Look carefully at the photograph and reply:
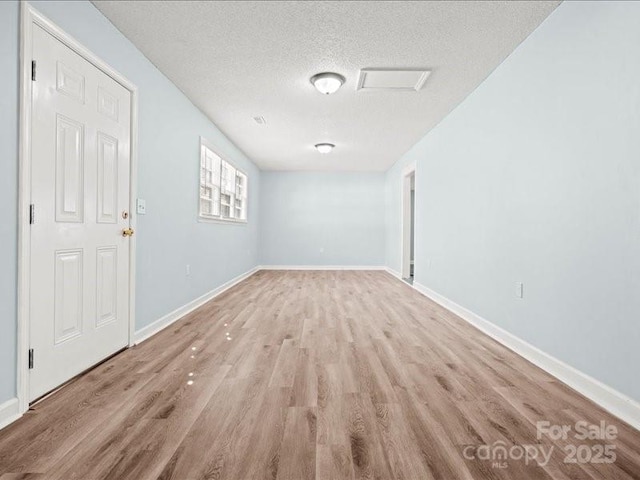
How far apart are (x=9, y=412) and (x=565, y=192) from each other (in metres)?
3.39

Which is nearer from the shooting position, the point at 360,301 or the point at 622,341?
the point at 622,341

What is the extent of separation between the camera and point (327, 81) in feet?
10.8

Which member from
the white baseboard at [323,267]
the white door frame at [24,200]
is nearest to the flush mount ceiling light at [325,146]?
the white baseboard at [323,267]

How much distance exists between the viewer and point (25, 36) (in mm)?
1712

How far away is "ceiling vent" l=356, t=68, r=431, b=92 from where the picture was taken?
3205 millimetres

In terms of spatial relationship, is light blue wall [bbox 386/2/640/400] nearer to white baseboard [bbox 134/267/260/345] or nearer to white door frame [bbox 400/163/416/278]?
white baseboard [bbox 134/267/260/345]

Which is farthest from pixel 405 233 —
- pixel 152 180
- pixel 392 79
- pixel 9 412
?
pixel 9 412

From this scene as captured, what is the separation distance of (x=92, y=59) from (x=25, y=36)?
1.89ft

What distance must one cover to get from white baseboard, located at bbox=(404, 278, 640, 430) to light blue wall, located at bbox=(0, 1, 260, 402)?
3072 millimetres

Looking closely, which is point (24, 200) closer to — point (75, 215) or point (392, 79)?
point (75, 215)

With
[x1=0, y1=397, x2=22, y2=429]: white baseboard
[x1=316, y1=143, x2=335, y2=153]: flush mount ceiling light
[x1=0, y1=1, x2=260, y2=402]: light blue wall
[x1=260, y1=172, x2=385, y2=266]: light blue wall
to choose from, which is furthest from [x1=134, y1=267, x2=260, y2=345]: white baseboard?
[x1=260, y1=172, x2=385, y2=266]: light blue wall

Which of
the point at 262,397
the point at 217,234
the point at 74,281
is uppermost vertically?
the point at 217,234

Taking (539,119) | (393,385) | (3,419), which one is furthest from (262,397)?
(539,119)

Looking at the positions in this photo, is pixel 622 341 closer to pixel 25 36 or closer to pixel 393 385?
pixel 393 385
